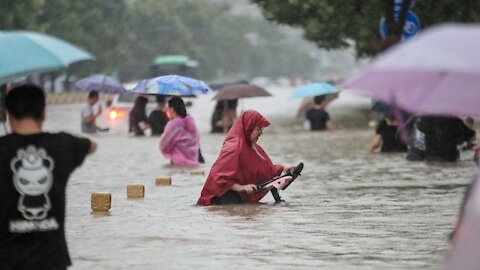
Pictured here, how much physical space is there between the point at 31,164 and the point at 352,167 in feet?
50.7

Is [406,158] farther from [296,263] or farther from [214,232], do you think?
[296,263]

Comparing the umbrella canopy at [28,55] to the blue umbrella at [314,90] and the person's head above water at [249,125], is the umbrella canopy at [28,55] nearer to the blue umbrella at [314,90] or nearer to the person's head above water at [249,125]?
the person's head above water at [249,125]

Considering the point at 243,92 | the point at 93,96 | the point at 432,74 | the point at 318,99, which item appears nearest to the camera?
the point at 432,74

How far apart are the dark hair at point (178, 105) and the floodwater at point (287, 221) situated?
96cm

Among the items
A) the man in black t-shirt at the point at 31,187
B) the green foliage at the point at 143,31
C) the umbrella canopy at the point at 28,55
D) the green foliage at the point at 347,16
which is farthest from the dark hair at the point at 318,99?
the green foliage at the point at 143,31

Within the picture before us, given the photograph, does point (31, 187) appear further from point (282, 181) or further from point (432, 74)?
point (282, 181)

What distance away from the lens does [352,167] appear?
2248 cm

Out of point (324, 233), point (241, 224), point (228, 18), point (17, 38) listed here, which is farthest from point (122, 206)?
point (228, 18)

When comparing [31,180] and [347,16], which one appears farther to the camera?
[347,16]

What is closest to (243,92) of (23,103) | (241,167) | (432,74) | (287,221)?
(241,167)

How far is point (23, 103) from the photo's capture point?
733 centimetres

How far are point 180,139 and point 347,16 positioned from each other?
600 inches

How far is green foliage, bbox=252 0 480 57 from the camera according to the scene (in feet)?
113

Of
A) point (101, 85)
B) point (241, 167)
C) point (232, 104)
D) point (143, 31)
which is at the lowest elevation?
point (241, 167)
